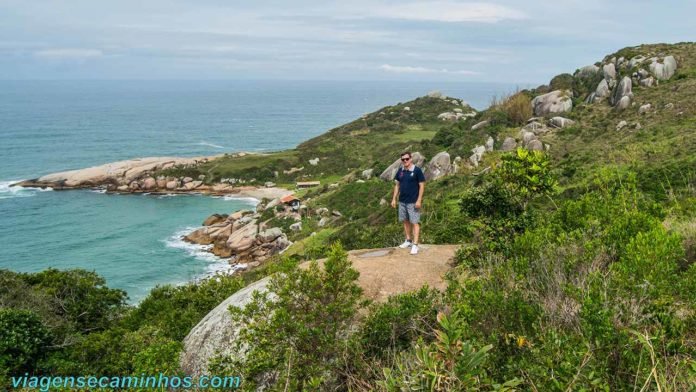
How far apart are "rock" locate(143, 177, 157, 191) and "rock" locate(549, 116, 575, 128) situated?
200 ft

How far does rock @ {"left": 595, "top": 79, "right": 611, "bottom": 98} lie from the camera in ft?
155

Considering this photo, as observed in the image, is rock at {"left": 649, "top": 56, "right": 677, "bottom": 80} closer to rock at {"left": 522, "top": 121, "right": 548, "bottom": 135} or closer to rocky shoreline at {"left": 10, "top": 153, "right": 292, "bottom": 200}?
rock at {"left": 522, "top": 121, "right": 548, "bottom": 135}

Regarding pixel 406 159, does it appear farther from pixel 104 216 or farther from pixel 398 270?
pixel 104 216

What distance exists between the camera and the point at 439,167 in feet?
160

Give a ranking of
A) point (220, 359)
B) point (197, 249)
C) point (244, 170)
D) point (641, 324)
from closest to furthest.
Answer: point (641, 324), point (220, 359), point (197, 249), point (244, 170)

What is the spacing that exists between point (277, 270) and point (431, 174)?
4153 centimetres

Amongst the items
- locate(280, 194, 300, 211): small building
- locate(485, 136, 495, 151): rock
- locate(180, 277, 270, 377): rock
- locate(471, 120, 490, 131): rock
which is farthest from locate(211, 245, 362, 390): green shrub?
locate(280, 194, 300, 211): small building

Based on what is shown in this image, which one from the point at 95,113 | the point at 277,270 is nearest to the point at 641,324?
the point at 277,270

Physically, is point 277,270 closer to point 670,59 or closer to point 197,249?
point 197,249

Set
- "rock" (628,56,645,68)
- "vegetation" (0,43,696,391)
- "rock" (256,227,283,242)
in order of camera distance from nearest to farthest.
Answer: "vegetation" (0,43,696,391)
"rock" (628,56,645,68)
"rock" (256,227,283,242)

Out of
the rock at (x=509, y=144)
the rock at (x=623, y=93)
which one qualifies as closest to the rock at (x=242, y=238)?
the rock at (x=509, y=144)

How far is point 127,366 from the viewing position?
11.3 m

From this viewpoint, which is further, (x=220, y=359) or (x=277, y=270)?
(x=277, y=270)

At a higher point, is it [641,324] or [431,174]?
[641,324]
